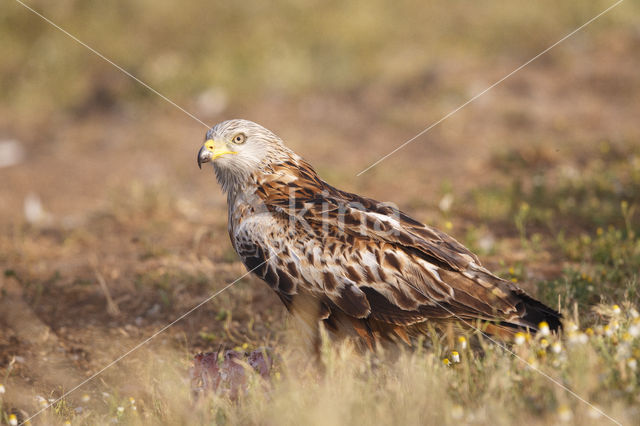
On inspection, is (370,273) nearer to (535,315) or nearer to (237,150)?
(535,315)

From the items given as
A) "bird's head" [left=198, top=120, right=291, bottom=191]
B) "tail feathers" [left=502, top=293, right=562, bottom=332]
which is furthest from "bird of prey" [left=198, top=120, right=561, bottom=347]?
"bird's head" [left=198, top=120, right=291, bottom=191]

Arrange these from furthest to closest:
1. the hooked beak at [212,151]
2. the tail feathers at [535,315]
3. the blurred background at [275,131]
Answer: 1. the blurred background at [275,131]
2. the hooked beak at [212,151]
3. the tail feathers at [535,315]

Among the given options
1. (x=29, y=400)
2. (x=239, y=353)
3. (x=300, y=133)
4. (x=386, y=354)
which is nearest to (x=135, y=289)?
(x=29, y=400)

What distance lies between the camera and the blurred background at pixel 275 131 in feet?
18.9

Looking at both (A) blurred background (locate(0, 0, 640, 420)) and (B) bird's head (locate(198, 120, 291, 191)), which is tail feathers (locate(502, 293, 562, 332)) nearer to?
(A) blurred background (locate(0, 0, 640, 420))

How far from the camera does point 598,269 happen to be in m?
5.40

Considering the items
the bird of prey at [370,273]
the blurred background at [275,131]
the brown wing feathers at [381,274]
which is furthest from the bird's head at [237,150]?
the blurred background at [275,131]

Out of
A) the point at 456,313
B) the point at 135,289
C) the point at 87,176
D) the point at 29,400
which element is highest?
the point at 87,176

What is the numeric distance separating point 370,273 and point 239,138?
1.49m

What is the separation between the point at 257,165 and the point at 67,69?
10892 mm

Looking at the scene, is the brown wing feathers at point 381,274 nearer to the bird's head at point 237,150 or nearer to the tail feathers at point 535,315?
the tail feathers at point 535,315

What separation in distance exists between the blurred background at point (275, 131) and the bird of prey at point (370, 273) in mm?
509

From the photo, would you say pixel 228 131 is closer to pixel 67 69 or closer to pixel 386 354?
pixel 386 354

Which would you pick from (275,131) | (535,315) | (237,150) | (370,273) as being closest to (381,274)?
(370,273)
